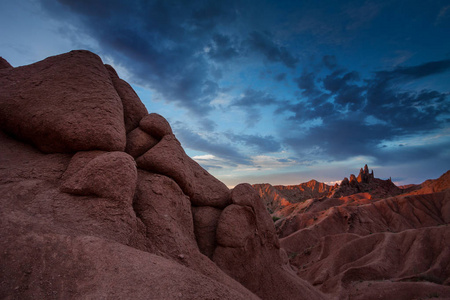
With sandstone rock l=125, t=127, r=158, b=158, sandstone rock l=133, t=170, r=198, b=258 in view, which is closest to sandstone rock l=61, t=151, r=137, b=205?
sandstone rock l=133, t=170, r=198, b=258

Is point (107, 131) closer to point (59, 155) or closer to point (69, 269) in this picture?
point (59, 155)

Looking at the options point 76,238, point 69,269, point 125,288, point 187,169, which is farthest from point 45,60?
point 125,288

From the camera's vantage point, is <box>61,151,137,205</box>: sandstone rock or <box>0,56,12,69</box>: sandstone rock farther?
<box>0,56,12,69</box>: sandstone rock

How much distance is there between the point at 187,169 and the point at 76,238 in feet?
15.0

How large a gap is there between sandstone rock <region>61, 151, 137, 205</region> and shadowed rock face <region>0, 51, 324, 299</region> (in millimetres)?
22

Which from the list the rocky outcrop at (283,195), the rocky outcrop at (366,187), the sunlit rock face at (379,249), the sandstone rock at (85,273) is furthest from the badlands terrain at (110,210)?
the rocky outcrop at (283,195)

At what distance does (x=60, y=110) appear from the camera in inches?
247

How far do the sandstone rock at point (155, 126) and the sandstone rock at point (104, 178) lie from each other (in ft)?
8.72

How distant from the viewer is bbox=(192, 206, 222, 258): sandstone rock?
7.83 meters

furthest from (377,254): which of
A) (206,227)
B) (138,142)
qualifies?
(138,142)

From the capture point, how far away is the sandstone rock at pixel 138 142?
7664mm

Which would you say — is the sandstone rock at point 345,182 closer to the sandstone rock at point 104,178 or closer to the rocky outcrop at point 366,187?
the rocky outcrop at point 366,187

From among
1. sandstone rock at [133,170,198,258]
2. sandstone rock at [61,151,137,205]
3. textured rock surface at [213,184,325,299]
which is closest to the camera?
sandstone rock at [61,151,137,205]

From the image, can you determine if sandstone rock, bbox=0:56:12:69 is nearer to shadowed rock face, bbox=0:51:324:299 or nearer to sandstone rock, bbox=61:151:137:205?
shadowed rock face, bbox=0:51:324:299
